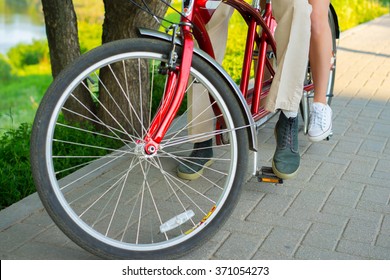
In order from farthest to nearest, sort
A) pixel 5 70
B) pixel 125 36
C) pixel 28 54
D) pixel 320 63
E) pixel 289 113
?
pixel 28 54
pixel 5 70
pixel 125 36
pixel 320 63
pixel 289 113

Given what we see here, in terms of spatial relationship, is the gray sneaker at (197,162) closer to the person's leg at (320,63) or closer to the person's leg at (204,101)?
the person's leg at (204,101)

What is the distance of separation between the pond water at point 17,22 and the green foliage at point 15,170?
7.68 feet

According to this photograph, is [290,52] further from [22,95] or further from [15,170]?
[22,95]

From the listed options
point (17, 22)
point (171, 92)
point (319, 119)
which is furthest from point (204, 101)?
point (17, 22)

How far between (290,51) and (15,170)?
1.65 m

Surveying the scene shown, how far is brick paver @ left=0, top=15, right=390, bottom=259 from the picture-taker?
304cm

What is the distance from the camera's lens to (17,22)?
22.2ft

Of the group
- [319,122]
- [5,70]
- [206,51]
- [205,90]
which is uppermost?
[206,51]

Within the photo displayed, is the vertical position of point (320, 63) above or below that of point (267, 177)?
above

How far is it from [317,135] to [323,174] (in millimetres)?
323

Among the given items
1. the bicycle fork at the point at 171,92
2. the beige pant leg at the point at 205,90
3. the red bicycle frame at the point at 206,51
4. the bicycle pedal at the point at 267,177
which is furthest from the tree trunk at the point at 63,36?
the bicycle fork at the point at 171,92

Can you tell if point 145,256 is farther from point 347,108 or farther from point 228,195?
point 347,108

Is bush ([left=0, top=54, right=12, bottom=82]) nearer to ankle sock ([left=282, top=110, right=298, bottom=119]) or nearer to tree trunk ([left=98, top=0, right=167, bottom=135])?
tree trunk ([left=98, top=0, right=167, bottom=135])

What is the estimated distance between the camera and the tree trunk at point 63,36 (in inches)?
173
